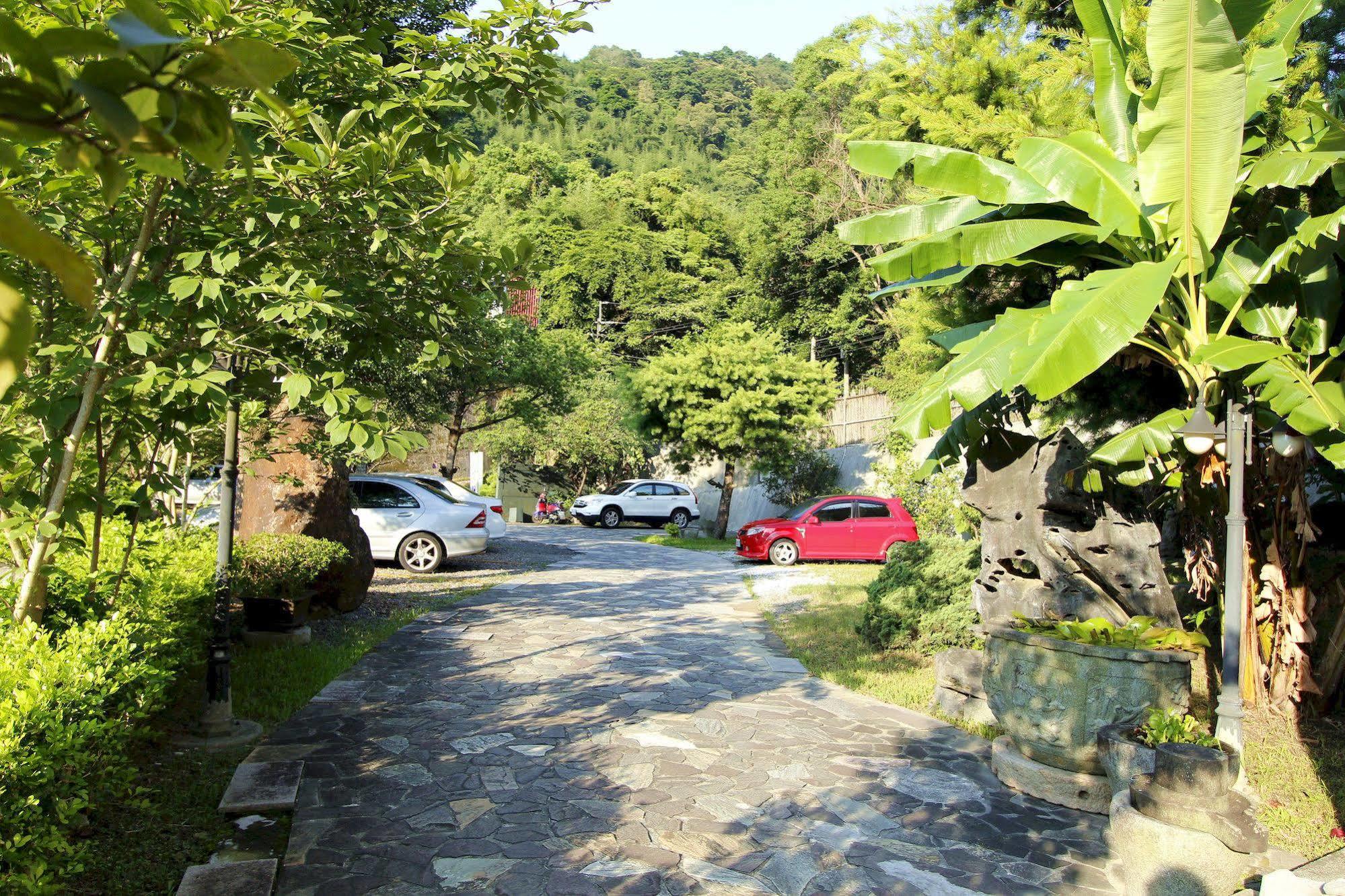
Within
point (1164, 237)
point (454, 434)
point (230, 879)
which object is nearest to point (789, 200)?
point (454, 434)

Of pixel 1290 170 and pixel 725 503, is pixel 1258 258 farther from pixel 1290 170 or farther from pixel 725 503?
pixel 725 503

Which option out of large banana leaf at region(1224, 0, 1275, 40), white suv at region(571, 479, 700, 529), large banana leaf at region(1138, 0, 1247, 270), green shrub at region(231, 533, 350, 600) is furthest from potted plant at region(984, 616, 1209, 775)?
white suv at region(571, 479, 700, 529)

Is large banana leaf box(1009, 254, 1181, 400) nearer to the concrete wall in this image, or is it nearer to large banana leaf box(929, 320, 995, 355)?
large banana leaf box(929, 320, 995, 355)

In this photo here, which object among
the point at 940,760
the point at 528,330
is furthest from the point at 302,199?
the point at 528,330

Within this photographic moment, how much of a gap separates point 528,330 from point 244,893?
1832cm

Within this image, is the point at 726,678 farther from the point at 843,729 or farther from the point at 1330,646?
the point at 1330,646

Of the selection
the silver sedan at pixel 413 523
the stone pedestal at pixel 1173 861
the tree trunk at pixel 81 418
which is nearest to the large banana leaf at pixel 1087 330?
the stone pedestal at pixel 1173 861

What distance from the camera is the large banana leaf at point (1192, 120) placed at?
4.93 m

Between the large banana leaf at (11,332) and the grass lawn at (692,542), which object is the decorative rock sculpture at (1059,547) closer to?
the large banana leaf at (11,332)

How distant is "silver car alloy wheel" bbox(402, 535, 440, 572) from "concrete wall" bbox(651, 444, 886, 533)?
31.8ft

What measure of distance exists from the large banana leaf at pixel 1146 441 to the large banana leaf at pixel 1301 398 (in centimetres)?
56

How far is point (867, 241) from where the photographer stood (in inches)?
262

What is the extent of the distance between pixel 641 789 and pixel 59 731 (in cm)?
323

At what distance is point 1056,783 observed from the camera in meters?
5.69
